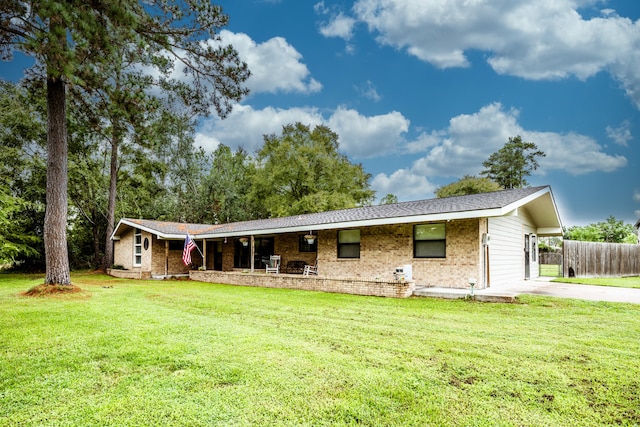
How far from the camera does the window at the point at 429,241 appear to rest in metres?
11.1

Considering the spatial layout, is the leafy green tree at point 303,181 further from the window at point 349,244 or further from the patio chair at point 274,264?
the window at point 349,244

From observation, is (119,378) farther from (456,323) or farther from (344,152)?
(344,152)

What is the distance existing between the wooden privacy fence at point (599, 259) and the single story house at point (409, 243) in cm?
111

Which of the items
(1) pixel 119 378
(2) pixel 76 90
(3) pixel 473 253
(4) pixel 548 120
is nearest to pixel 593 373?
(1) pixel 119 378

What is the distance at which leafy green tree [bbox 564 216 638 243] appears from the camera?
115 feet

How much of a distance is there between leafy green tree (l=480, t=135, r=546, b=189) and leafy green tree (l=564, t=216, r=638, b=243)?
685 cm

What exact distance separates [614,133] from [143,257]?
25.7m

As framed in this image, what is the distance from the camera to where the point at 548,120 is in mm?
23375

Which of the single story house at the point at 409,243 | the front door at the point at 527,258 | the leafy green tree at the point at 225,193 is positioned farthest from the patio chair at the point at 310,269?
the leafy green tree at the point at 225,193

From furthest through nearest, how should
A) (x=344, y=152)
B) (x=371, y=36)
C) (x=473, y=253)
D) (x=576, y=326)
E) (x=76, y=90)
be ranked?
1. (x=344, y=152)
2. (x=371, y=36)
3. (x=76, y=90)
4. (x=473, y=253)
5. (x=576, y=326)

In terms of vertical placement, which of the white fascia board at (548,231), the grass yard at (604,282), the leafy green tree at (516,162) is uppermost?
the leafy green tree at (516,162)

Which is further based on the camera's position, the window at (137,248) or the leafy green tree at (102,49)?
the window at (137,248)

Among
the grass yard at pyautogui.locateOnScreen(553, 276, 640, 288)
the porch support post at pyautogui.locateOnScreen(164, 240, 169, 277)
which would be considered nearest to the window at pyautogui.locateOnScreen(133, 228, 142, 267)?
the porch support post at pyautogui.locateOnScreen(164, 240, 169, 277)

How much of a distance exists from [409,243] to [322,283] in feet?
10.3
